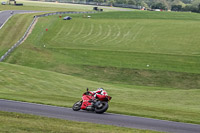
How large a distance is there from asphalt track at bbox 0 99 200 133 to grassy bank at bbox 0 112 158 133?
1.23m

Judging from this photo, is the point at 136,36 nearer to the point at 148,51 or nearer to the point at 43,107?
the point at 148,51

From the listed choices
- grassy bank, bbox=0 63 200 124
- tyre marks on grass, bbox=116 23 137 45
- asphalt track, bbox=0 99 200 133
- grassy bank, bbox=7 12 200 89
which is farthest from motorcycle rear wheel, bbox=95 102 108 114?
tyre marks on grass, bbox=116 23 137 45

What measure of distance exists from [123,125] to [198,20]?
10303 cm

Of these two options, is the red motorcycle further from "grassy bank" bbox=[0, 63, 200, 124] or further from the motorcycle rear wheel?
"grassy bank" bbox=[0, 63, 200, 124]

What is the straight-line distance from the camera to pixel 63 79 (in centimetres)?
4347

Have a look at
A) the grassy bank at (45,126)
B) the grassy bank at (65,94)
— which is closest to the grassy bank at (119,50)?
the grassy bank at (65,94)

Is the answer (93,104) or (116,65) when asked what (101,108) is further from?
(116,65)

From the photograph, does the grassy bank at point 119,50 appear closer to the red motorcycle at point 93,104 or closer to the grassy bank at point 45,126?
the red motorcycle at point 93,104

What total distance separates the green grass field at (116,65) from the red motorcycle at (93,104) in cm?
126

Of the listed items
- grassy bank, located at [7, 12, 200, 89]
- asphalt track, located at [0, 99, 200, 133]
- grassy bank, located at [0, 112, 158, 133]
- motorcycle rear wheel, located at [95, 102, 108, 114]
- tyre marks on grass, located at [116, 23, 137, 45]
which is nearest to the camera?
grassy bank, located at [0, 112, 158, 133]

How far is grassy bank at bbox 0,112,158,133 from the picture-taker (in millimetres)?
16797

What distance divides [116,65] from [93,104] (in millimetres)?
36574

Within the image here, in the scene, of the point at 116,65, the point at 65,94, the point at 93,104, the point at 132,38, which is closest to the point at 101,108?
the point at 93,104

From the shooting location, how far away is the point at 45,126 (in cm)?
1761
